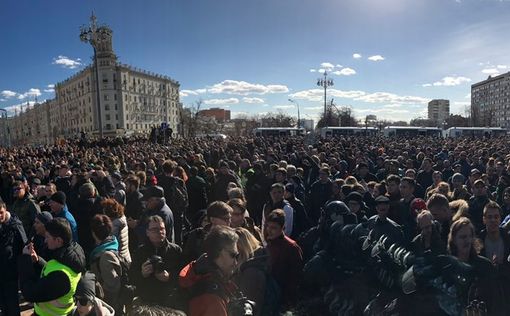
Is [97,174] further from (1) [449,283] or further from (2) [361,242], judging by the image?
(1) [449,283]

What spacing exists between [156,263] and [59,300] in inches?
32.3

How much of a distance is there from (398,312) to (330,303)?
1057mm

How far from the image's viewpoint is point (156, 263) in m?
3.16

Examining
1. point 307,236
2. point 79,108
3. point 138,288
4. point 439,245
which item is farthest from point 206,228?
point 79,108

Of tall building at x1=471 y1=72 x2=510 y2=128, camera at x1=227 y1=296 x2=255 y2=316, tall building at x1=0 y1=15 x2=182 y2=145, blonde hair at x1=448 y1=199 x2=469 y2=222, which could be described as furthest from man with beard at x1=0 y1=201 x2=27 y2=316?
tall building at x1=471 y1=72 x2=510 y2=128

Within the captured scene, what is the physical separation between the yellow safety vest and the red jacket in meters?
1.14

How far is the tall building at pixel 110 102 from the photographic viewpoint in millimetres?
94188

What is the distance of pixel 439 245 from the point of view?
3.56 meters

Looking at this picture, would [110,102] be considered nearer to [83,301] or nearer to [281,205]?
[281,205]

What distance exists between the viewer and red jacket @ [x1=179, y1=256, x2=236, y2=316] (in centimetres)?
231

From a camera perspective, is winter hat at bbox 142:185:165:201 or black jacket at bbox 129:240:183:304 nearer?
A: black jacket at bbox 129:240:183:304

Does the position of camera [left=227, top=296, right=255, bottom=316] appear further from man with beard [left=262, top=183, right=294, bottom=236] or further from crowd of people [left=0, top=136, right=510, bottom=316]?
man with beard [left=262, top=183, right=294, bottom=236]

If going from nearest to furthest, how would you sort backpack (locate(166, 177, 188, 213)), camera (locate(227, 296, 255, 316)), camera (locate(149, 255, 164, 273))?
camera (locate(227, 296, 255, 316))
camera (locate(149, 255, 164, 273))
backpack (locate(166, 177, 188, 213))

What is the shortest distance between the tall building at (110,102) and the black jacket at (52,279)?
7841 cm
